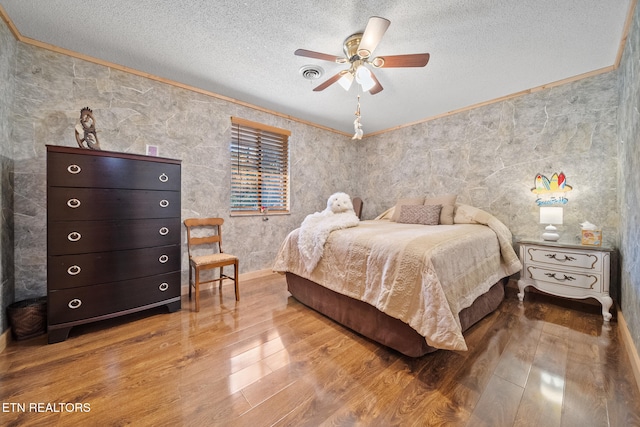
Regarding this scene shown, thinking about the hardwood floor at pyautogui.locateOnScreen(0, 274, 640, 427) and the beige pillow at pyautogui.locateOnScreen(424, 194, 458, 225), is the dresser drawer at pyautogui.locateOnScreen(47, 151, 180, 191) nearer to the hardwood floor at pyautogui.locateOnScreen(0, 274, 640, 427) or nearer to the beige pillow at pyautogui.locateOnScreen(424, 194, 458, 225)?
the hardwood floor at pyautogui.locateOnScreen(0, 274, 640, 427)

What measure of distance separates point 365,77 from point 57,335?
3014 mm

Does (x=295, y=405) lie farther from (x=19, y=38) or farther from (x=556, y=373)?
(x=19, y=38)

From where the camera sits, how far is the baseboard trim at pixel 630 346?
134 centimetres

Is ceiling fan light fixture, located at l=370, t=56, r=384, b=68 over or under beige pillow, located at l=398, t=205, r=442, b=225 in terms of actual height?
over

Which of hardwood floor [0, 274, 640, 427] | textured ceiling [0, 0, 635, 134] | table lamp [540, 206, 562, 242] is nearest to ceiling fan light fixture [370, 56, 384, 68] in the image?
textured ceiling [0, 0, 635, 134]

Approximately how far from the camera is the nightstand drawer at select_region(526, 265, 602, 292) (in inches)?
81.7

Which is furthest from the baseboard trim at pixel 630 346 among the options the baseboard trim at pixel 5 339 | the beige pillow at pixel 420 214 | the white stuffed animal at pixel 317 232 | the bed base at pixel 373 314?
the baseboard trim at pixel 5 339

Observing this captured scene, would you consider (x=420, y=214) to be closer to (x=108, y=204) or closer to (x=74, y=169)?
(x=108, y=204)

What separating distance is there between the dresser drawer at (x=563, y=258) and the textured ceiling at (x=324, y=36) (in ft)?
5.78

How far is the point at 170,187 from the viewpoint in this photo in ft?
7.06

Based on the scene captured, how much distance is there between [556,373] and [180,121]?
3.75m

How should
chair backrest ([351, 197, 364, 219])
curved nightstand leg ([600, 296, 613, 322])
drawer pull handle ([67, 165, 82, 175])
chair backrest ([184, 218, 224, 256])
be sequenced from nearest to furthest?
drawer pull handle ([67, 165, 82, 175]) < curved nightstand leg ([600, 296, 613, 322]) < chair backrest ([184, 218, 224, 256]) < chair backrest ([351, 197, 364, 219])

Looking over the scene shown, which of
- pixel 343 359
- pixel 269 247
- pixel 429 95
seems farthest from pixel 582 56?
pixel 269 247

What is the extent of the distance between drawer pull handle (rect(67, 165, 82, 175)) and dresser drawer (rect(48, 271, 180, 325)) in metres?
0.86
